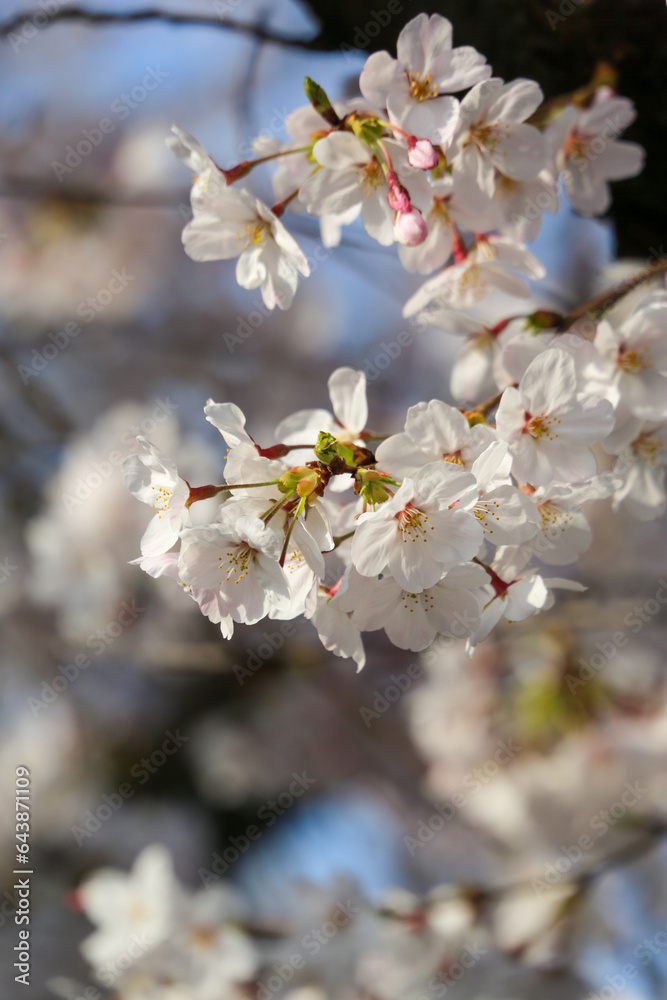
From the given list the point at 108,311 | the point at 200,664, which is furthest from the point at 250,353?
the point at 200,664

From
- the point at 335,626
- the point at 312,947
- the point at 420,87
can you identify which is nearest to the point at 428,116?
the point at 420,87

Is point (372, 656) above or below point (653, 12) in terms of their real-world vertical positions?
below

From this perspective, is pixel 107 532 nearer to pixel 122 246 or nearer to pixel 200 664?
pixel 200 664

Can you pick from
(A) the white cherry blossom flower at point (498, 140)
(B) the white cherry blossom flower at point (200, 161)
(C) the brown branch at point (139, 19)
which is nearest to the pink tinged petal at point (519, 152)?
(A) the white cherry blossom flower at point (498, 140)

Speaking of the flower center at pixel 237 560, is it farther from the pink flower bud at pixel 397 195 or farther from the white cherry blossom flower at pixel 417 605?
the pink flower bud at pixel 397 195

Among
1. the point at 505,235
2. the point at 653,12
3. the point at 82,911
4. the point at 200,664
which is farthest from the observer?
the point at 200,664

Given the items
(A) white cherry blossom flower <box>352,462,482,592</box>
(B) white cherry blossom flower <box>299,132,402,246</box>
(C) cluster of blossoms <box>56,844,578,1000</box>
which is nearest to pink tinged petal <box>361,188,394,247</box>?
(B) white cherry blossom flower <box>299,132,402,246</box>
